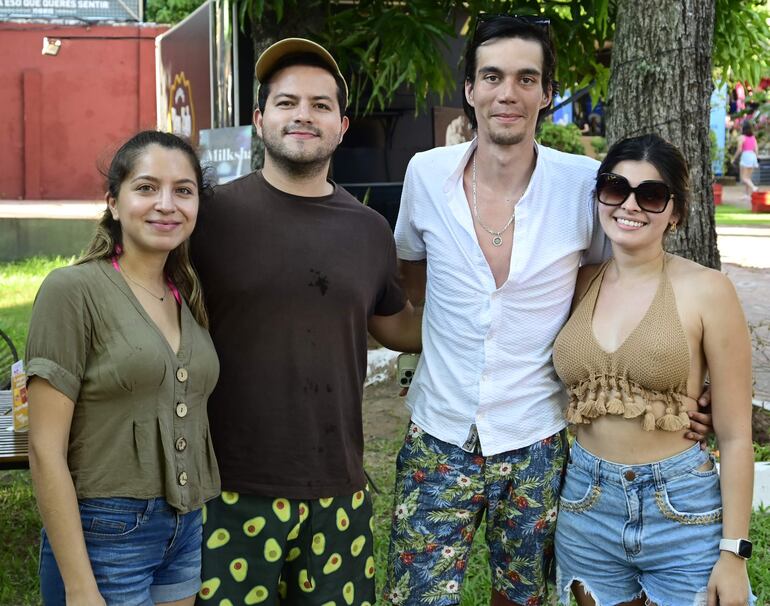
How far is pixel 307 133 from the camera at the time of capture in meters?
2.70

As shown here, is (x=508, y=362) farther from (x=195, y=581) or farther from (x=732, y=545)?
(x=195, y=581)

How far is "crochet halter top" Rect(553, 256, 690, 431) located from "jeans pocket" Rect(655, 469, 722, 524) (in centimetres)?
15

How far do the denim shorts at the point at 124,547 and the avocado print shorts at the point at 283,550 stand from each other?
20cm

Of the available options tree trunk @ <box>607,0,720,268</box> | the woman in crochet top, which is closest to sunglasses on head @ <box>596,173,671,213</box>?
the woman in crochet top

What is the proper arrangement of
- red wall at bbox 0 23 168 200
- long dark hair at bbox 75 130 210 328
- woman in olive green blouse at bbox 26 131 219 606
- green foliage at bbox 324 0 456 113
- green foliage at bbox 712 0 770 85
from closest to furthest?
woman in olive green blouse at bbox 26 131 219 606, long dark hair at bbox 75 130 210 328, green foliage at bbox 324 0 456 113, green foliage at bbox 712 0 770 85, red wall at bbox 0 23 168 200

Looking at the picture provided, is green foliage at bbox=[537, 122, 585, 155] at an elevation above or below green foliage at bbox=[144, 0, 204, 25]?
below

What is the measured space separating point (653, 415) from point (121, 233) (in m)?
1.52

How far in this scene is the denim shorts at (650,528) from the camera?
98.8 inches

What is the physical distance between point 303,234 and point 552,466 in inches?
40.8

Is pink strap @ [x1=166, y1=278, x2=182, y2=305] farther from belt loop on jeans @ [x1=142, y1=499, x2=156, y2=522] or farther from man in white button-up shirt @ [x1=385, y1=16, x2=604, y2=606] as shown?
man in white button-up shirt @ [x1=385, y1=16, x2=604, y2=606]

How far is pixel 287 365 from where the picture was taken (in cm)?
261

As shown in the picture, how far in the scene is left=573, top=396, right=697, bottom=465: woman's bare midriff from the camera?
Result: 2562 millimetres

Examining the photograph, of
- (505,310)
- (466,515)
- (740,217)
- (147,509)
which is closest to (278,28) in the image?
(505,310)

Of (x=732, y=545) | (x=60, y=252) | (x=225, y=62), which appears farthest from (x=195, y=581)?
(x=60, y=252)
